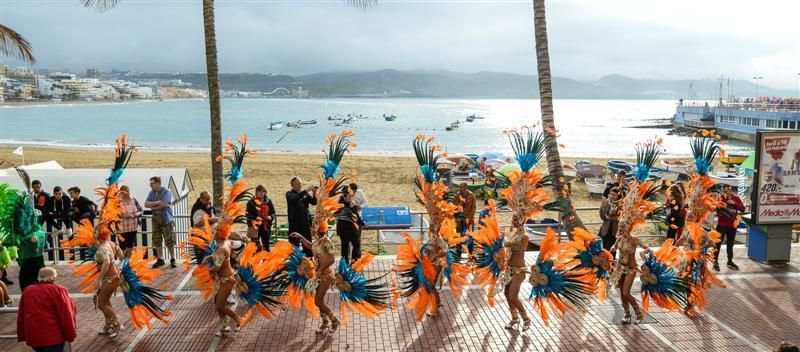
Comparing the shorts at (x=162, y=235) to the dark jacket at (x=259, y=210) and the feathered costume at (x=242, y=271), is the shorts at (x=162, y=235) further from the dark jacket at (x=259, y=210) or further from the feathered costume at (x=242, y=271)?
the feathered costume at (x=242, y=271)

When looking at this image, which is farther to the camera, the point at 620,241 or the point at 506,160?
the point at 506,160

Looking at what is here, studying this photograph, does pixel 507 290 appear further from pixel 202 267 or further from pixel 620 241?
pixel 202 267

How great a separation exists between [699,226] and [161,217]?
32.6ft

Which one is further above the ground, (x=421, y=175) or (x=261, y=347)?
(x=421, y=175)

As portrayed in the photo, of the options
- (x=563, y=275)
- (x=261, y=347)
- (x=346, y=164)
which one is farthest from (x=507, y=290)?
(x=346, y=164)

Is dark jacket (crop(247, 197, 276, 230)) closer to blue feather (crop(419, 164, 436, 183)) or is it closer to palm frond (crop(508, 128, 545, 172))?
blue feather (crop(419, 164, 436, 183))

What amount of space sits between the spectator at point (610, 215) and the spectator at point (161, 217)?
28.0 ft

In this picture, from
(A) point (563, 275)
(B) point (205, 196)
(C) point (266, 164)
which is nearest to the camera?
(A) point (563, 275)

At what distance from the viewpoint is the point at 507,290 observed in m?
9.33

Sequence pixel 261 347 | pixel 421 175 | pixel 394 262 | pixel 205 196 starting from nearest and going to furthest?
pixel 261 347 → pixel 421 175 → pixel 205 196 → pixel 394 262

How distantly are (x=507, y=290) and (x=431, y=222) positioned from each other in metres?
1.57

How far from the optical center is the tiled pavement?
8.98 metres

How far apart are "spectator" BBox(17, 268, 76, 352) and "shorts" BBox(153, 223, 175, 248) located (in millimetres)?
5416

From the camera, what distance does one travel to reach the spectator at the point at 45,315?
7.08 metres
